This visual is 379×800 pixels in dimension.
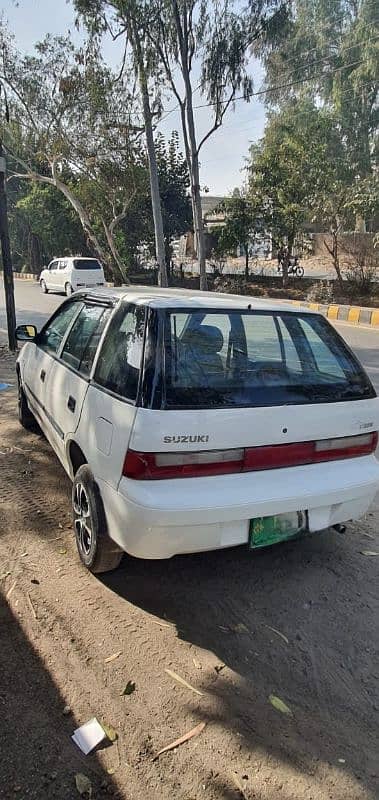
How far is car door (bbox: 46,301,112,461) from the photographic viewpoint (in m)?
3.25

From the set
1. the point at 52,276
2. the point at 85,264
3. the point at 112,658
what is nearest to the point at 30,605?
the point at 112,658

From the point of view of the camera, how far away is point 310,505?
2756 mm

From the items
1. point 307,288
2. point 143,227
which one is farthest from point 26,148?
point 307,288

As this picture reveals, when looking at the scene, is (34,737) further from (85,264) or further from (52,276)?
(52,276)

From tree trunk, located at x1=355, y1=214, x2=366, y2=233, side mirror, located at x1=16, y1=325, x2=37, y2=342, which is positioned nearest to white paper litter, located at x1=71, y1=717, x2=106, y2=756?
side mirror, located at x1=16, y1=325, x2=37, y2=342

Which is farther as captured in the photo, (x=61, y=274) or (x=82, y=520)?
(x=61, y=274)

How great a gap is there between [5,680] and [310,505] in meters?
1.60

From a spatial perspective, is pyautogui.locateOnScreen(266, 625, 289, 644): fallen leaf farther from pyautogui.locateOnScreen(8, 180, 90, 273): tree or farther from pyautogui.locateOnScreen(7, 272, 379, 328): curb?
pyautogui.locateOnScreen(8, 180, 90, 273): tree

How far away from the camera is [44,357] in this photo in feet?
14.0

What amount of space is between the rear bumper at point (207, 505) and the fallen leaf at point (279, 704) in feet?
2.17

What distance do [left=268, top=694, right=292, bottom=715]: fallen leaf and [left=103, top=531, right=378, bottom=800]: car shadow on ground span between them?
0.02 metres

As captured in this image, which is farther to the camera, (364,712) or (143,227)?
(143,227)

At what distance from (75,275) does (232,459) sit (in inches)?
824

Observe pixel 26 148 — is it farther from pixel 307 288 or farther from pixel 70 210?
pixel 307 288
